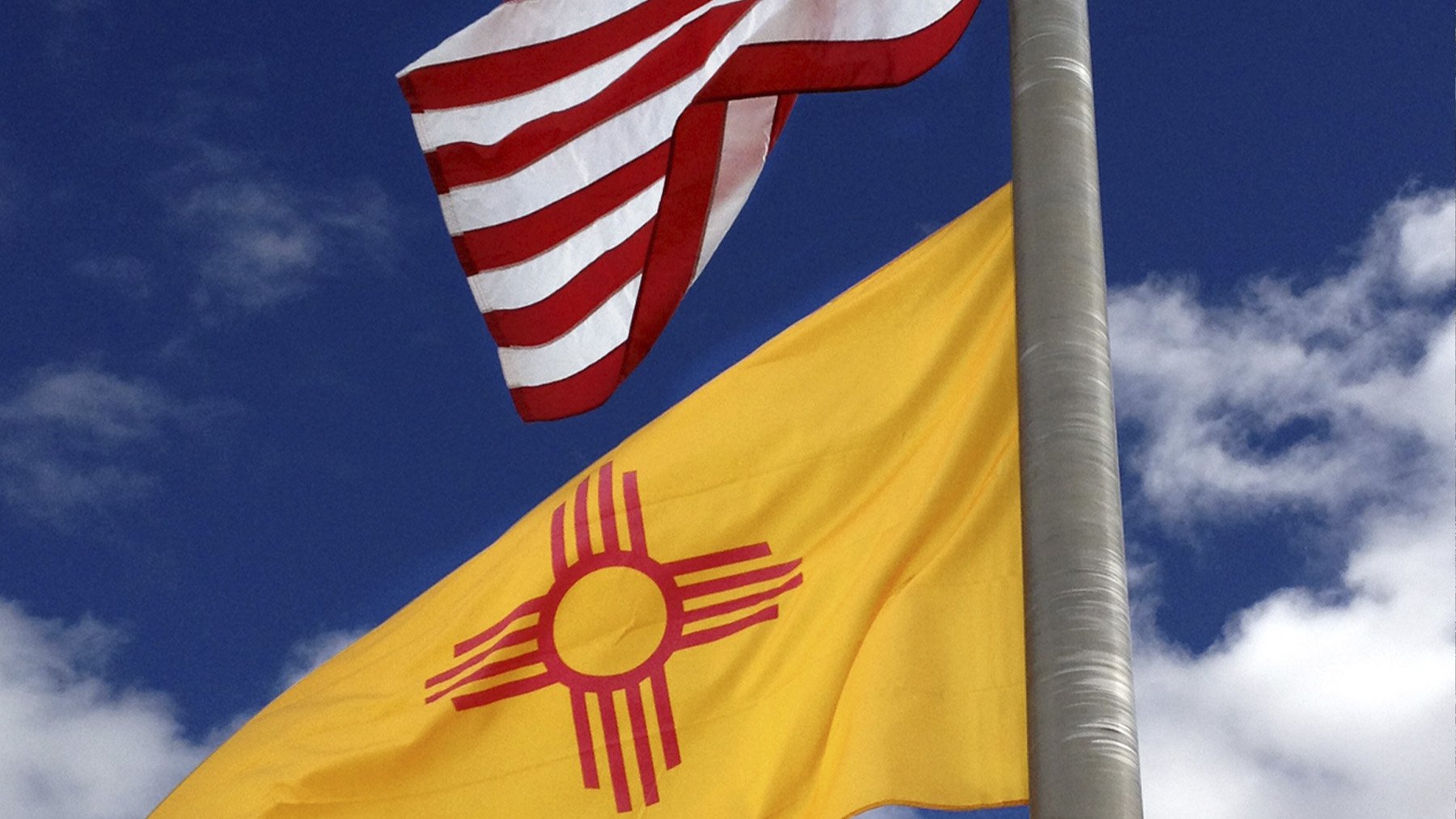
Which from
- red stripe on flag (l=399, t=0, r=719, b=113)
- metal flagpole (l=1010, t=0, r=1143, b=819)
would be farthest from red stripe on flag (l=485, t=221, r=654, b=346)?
metal flagpole (l=1010, t=0, r=1143, b=819)

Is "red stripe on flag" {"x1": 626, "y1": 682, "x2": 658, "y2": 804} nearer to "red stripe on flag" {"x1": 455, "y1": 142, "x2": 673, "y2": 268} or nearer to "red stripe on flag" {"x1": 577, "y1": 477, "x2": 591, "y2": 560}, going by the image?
"red stripe on flag" {"x1": 577, "y1": 477, "x2": 591, "y2": 560}

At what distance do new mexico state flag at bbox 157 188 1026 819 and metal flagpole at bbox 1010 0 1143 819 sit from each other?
79 centimetres

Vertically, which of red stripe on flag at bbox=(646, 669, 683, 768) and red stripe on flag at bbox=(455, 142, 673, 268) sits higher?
red stripe on flag at bbox=(455, 142, 673, 268)

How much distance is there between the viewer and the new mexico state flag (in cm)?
591

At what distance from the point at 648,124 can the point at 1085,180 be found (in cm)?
240

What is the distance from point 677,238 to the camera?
7.13 metres

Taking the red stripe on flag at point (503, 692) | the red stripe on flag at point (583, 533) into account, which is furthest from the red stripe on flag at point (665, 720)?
the red stripe on flag at point (583, 533)

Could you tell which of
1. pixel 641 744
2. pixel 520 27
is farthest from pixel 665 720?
pixel 520 27

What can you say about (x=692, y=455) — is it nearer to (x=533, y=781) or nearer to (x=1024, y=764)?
(x=533, y=781)

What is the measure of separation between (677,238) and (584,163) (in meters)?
0.74

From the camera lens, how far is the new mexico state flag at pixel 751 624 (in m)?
5.91

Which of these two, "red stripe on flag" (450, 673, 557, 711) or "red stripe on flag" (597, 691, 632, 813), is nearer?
"red stripe on flag" (597, 691, 632, 813)

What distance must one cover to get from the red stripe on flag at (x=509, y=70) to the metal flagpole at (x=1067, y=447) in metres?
2.17

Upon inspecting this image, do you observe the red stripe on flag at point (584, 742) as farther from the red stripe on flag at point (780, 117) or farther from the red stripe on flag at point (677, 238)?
the red stripe on flag at point (780, 117)
